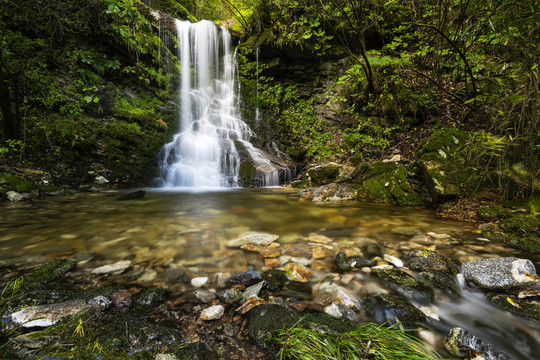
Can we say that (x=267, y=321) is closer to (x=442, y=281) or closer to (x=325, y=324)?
(x=325, y=324)

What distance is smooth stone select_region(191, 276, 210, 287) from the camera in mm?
1683

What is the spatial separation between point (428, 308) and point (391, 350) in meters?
0.71

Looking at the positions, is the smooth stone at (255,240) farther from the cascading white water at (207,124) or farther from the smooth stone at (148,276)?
the cascading white water at (207,124)

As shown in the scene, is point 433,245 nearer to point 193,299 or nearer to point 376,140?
point 193,299

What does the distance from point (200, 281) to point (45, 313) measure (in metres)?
0.88

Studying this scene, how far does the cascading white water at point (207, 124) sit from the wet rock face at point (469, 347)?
6.86 metres

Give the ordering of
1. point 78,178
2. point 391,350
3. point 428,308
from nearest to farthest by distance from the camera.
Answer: point 391,350, point 428,308, point 78,178

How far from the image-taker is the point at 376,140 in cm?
796

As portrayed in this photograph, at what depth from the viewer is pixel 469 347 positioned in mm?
1109

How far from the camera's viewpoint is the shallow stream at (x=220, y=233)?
6.79ft

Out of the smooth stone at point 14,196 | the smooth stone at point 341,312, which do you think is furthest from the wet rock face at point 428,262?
the smooth stone at point 14,196

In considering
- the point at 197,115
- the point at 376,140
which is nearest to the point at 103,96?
the point at 197,115

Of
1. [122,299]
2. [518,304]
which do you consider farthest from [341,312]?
[122,299]

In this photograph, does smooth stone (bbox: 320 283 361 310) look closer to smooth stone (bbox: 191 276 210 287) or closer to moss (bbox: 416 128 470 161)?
smooth stone (bbox: 191 276 210 287)
